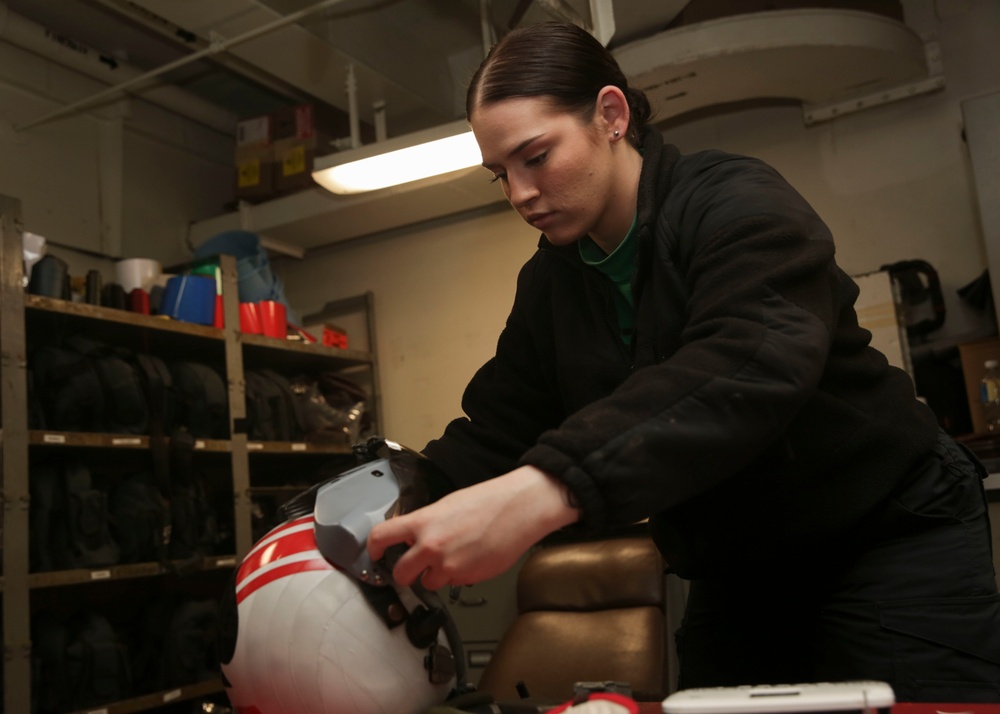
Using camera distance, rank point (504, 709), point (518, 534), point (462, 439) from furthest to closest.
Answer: point (462, 439), point (504, 709), point (518, 534)

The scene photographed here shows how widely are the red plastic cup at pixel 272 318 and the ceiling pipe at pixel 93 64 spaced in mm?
1497

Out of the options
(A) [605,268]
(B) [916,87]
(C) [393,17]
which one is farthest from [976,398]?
(C) [393,17]

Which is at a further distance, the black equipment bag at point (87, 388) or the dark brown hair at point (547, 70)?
the black equipment bag at point (87, 388)

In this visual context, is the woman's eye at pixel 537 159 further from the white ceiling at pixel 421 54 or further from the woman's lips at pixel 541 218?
the white ceiling at pixel 421 54

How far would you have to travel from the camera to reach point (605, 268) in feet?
4.24

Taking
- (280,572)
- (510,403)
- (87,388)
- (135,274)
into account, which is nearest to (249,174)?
(135,274)

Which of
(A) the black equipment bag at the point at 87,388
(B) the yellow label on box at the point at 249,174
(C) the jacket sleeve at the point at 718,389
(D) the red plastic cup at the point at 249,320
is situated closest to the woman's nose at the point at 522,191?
(C) the jacket sleeve at the point at 718,389

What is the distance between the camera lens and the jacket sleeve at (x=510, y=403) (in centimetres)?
138

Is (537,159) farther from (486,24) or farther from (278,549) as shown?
(486,24)

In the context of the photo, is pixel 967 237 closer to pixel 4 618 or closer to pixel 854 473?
pixel 854 473

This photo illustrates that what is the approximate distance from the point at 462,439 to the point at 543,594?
1909 millimetres

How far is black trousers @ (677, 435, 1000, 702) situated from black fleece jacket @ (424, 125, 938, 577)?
0.04 m

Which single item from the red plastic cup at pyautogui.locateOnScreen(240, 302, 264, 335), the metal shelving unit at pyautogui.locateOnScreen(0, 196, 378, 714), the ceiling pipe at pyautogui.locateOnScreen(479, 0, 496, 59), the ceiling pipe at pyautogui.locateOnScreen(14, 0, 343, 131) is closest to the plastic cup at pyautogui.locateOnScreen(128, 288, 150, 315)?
the metal shelving unit at pyautogui.locateOnScreen(0, 196, 378, 714)

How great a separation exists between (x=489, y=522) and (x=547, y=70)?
665 mm
